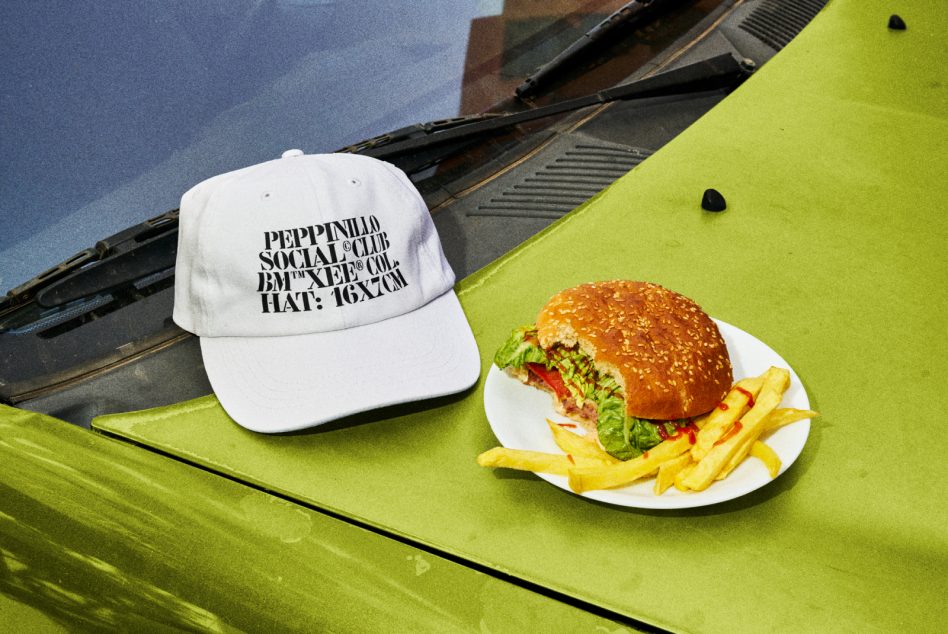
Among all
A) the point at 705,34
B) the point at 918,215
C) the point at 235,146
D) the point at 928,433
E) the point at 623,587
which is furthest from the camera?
the point at 705,34

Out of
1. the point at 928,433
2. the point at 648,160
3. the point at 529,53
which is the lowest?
the point at 928,433

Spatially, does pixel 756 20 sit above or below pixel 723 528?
above

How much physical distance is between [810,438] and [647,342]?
278 millimetres

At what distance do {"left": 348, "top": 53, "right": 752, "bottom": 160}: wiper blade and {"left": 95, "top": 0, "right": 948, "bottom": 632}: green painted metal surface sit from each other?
138 mm

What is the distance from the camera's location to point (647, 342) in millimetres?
1219

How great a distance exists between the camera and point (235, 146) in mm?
1590

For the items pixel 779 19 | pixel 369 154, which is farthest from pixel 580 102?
pixel 779 19

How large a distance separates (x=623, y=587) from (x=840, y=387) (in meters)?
0.53

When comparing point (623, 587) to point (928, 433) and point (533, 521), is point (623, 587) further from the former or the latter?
point (928, 433)

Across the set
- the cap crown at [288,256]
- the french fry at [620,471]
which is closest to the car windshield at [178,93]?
the cap crown at [288,256]

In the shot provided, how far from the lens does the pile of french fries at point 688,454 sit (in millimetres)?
1111

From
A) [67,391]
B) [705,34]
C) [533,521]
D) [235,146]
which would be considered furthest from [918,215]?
[67,391]

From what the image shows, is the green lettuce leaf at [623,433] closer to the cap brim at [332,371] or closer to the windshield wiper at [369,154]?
the cap brim at [332,371]

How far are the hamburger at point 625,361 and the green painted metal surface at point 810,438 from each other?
103mm
